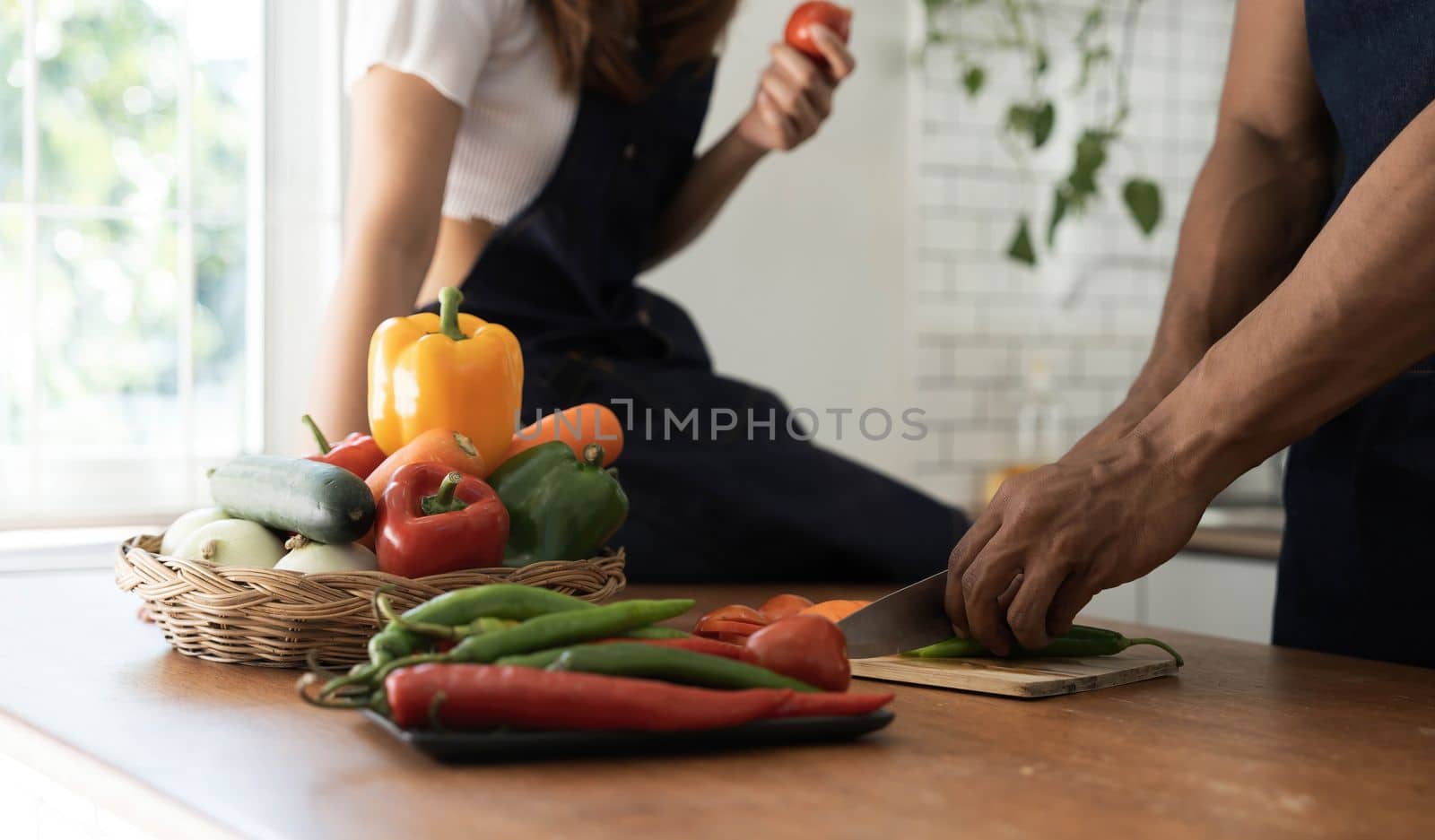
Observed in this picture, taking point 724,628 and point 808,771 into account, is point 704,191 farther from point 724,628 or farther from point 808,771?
point 808,771

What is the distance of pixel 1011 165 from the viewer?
3344 mm

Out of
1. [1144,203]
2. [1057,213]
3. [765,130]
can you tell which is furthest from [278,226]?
[1144,203]

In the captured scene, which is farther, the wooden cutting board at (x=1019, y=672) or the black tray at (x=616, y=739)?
the wooden cutting board at (x=1019, y=672)

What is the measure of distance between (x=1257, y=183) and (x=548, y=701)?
964 mm

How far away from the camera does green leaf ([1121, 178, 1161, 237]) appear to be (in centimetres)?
311

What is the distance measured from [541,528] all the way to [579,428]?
155mm

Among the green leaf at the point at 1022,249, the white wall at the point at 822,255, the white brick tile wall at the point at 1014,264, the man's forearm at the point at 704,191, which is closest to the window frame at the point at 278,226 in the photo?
the white wall at the point at 822,255

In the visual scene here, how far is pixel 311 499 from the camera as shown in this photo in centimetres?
91

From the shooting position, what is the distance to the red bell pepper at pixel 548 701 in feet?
2.18

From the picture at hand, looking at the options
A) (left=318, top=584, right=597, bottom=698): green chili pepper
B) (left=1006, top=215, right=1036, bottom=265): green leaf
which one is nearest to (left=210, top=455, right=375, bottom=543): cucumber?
(left=318, top=584, right=597, bottom=698): green chili pepper

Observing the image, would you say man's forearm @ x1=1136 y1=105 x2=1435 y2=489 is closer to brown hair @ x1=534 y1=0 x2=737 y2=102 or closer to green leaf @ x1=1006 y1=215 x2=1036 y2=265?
brown hair @ x1=534 y1=0 x2=737 y2=102

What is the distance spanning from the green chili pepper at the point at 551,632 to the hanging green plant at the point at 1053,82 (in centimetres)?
248

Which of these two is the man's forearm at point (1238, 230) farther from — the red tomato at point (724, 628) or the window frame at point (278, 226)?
the window frame at point (278, 226)

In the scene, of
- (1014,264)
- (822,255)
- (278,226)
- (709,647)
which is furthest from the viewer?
(1014,264)
